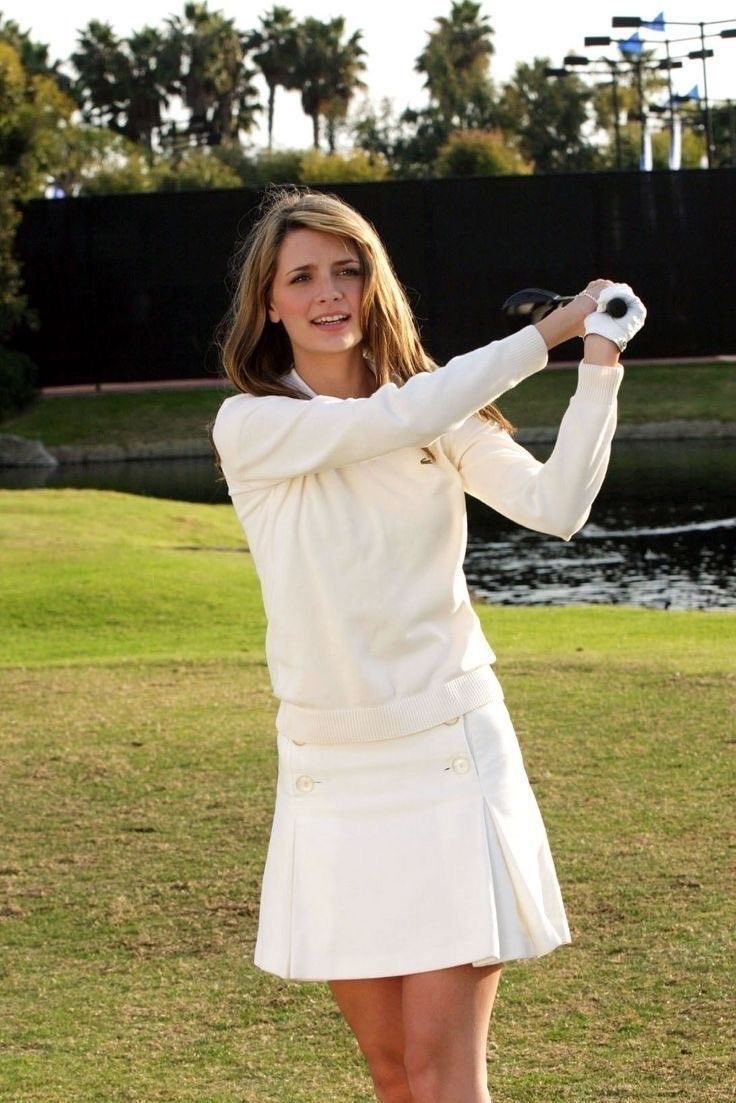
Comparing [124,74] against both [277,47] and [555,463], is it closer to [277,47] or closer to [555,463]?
[277,47]

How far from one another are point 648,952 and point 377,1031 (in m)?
1.80

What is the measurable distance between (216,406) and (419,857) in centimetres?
2960

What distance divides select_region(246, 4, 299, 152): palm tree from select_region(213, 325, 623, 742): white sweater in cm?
7185

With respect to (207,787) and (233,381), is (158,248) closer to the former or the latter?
(207,787)

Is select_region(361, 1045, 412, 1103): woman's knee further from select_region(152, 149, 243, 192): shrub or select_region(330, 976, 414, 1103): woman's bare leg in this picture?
select_region(152, 149, 243, 192): shrub

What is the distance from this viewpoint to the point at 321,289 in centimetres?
269

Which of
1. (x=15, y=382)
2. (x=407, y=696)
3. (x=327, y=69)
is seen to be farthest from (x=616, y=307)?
(x=327, y=69)

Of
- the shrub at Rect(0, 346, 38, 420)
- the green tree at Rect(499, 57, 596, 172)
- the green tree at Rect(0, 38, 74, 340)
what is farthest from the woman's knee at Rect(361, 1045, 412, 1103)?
the green tree at Rect(499, 57, 596, 172)

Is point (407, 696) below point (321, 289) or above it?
below

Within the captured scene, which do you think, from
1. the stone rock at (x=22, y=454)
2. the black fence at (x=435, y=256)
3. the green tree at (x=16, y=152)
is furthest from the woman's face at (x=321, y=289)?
the black fence at (x=435, y=256)

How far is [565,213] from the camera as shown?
36.5 m

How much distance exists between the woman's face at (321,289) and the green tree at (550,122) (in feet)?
230

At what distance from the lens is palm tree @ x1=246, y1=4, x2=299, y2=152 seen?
237ft

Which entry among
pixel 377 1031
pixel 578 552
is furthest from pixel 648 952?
pixel 578 552
